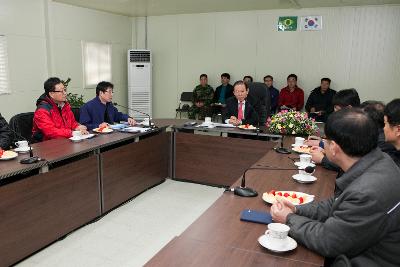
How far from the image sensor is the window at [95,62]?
6983mm

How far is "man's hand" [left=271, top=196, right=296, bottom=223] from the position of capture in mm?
1538

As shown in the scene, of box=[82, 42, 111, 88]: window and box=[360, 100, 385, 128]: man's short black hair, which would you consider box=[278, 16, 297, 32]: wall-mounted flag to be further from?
box=[360, 100, 385, 128]: man's short black hair

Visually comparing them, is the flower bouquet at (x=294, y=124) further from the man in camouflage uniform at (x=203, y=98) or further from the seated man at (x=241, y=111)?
the man in camouflage uniform at (x=203, y=98)

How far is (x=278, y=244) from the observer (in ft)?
4.44

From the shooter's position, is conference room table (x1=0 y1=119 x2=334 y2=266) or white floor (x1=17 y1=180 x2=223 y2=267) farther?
white floor (x1=17 y1=180 x2=223 y2=267)

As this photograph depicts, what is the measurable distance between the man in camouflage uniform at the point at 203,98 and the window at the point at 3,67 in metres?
3.62

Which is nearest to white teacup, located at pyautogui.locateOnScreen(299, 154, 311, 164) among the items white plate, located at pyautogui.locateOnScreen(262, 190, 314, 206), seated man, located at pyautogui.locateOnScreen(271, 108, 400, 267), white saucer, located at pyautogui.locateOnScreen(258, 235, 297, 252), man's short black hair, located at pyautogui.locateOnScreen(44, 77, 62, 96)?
white plate, located at pyautogui.locateOnScreen(262, 190, 314, 206)

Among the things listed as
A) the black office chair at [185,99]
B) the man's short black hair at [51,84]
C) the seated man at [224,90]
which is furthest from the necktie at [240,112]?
the black office chair at [185,99]

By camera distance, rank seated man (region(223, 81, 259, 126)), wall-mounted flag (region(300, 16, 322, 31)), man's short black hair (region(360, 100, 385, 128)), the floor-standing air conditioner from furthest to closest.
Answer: the floor-standing air conditioner < wall-mounted flag (region(300, 16, 322, 31)) < seated man (region(223, 81, 259, 126)) < man's short black hair (region(360, 100, 385, 128))

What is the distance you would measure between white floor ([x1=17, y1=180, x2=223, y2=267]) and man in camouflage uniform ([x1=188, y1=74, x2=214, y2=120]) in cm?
349

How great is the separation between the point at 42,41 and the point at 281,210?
5695mm

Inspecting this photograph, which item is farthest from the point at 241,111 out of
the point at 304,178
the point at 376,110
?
the point at 304,178

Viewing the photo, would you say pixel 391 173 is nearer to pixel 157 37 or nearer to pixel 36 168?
pixel 36 168

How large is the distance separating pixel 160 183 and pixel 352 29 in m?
4.75
